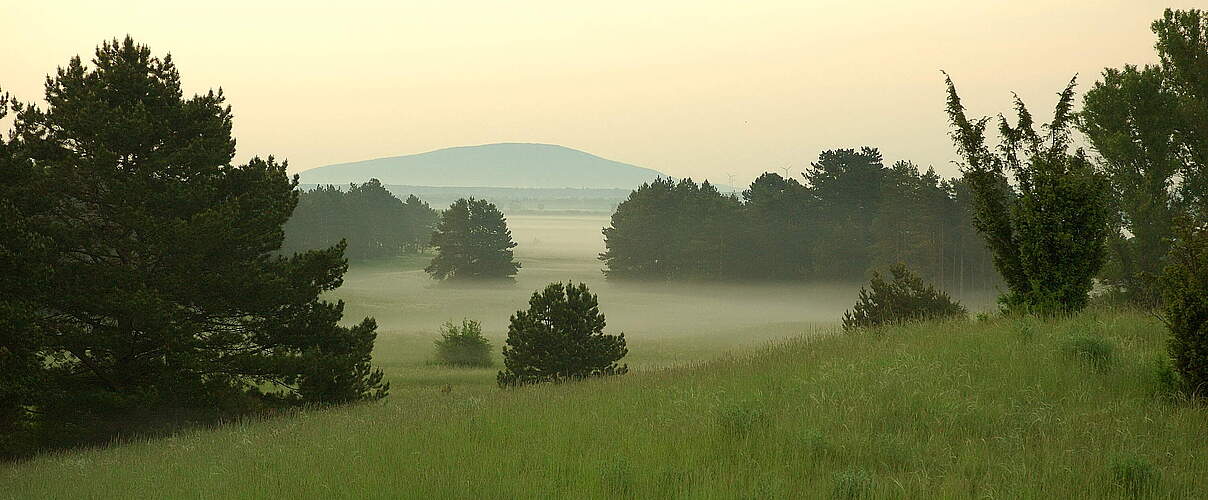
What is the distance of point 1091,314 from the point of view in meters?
14.5

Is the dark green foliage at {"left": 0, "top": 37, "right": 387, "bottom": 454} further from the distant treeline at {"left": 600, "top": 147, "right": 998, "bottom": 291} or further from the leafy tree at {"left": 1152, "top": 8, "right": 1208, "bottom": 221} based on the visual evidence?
the distant treeline at {"left": 600, "top": 147, "right": 998, "bottom": 291}

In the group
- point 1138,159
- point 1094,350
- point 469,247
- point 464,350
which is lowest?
point 464,350

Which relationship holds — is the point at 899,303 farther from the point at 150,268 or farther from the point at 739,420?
the point at 150,268

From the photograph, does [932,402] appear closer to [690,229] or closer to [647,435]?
[647,435]

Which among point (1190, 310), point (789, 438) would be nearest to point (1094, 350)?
point (1190, 310)

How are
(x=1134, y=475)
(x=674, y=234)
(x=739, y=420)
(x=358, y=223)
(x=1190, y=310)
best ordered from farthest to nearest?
(x=358, y=223) < (x=674, y=234) < (x=1190, y=310) < (x=739, y=420) < (x=1134, y=475)

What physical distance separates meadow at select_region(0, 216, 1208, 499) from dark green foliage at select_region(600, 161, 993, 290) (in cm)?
5978

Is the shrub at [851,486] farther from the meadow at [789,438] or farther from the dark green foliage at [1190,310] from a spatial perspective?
the dark green foliage at [1190,310]

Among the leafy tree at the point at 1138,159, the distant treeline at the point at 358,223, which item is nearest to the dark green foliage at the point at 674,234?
the distant treeline at the point at 358,223

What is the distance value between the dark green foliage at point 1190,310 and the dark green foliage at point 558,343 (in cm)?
1715

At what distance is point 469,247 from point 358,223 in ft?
89.1

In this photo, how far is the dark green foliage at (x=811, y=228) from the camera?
71375 mm

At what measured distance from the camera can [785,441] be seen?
8.23 meters

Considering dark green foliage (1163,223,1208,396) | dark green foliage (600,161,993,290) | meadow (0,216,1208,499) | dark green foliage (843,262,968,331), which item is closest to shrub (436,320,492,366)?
dark green foliage (843,262,968,331)
